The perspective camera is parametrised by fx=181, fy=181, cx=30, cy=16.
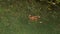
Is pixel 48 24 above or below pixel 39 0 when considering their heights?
below

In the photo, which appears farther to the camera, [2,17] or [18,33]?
[2,17]

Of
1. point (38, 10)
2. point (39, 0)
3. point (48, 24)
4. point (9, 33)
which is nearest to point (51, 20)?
point (48, 24)

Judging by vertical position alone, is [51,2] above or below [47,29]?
above

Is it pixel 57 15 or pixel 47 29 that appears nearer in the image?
pixel 47 29

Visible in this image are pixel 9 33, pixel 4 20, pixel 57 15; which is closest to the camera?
pixel 9 33

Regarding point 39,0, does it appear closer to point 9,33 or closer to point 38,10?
point 38,10

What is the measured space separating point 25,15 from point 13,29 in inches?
25.3

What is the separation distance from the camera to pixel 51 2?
17.6ft

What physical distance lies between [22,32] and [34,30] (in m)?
0.31

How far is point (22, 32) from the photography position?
14.2 feet

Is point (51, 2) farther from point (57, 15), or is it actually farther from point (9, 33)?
point (9, 33)

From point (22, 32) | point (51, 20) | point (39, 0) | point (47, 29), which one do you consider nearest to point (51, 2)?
point (39, 0)

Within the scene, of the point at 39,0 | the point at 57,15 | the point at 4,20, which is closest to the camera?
the point at 4,20

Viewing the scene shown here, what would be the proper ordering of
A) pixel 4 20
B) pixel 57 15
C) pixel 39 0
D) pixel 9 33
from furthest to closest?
pixel 39 0, pixel 57 15, pixel 4 20, pixel 9 33
